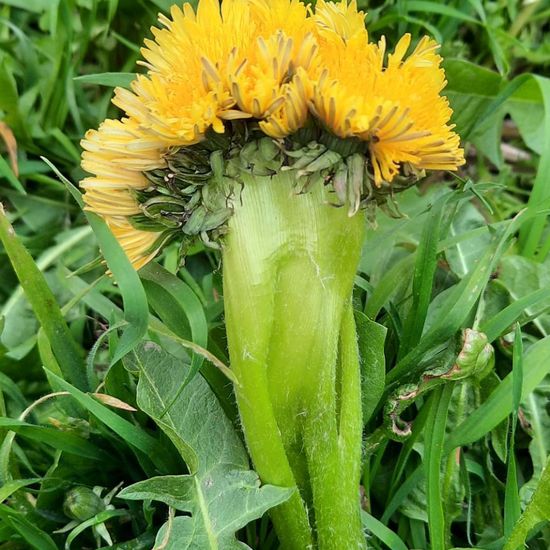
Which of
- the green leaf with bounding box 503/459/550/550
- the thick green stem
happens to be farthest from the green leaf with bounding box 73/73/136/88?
the green leaf with bounding box 503/459/550/550

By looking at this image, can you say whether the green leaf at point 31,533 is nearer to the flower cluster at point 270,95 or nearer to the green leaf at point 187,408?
the green leaf at point 187,408

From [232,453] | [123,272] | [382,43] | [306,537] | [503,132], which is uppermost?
[382,43]

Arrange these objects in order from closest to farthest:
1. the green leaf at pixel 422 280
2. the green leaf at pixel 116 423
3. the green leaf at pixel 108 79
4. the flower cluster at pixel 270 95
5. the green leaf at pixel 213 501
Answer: the flower cluster at pixel 270 95, the green leaf at pixel 213 501, the green leaf at pixel 116 423, the green leaf at pixel 422 280, the green leaf at pixel 108 79

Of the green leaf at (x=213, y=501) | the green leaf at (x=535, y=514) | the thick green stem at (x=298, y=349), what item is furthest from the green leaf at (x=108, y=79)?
the green leaf at (x=535, y=514)

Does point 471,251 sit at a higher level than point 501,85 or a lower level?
lower

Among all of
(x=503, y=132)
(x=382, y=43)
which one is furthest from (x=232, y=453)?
(x=503, y=132)

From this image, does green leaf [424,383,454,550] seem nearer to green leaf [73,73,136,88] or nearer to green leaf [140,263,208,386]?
green leaf [140,263,208,386]

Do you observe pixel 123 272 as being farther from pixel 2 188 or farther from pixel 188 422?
pixel 2 188
